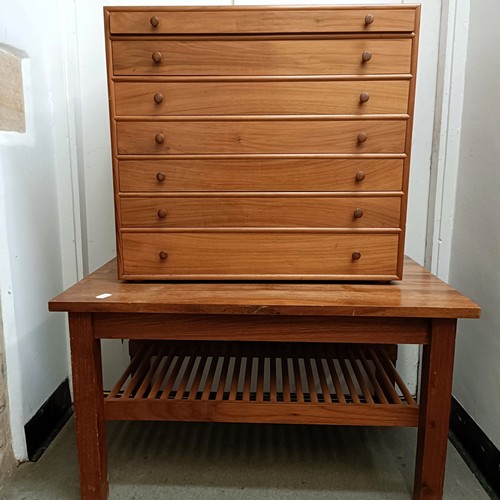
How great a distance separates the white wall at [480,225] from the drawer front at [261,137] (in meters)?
0.44

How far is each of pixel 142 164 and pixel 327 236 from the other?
55 cm

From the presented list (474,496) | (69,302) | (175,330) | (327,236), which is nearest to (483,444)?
(474,496)

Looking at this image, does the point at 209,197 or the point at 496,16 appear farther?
the point at 496,16

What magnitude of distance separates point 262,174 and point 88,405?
0.78 m

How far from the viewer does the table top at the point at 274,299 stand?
3.65 ft

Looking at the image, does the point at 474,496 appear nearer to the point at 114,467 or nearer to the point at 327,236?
the point at 327,236

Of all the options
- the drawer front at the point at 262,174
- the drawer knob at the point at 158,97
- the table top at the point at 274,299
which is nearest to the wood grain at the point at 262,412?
the table top at the point at 274,299

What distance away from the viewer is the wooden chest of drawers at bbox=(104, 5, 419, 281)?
1188mm

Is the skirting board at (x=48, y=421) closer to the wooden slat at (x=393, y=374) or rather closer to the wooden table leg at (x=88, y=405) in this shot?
the wooden table leg at (x=88, y=405)

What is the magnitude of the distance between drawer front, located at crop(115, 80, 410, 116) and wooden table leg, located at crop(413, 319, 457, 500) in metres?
0.60

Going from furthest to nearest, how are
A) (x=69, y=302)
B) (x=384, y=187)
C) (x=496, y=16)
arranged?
(x=496, y=16)
(x=384, y=187)
(x=69, y=302)

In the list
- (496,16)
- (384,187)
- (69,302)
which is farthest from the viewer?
(496,16)

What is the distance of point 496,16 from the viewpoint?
1.41 metres

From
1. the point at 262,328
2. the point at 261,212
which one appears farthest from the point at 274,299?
the point at 261,212
